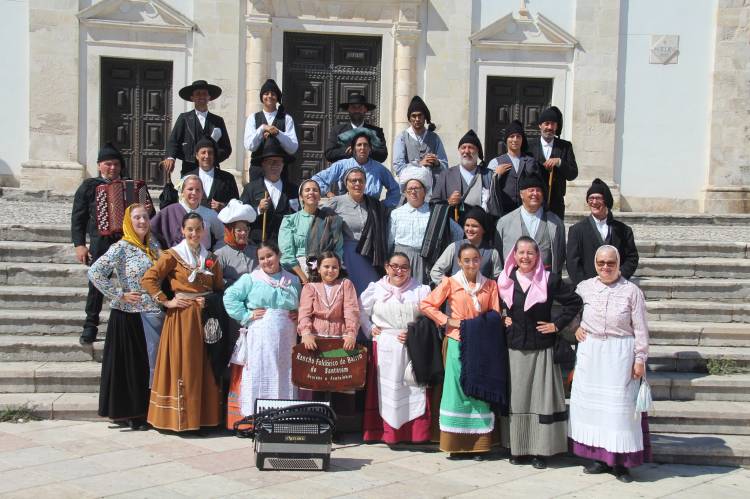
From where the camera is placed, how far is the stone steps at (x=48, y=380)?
8031 millimetres

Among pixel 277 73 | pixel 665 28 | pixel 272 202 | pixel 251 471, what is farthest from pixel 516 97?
pixel 251 471

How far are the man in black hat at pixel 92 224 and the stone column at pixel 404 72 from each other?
7.05 meters

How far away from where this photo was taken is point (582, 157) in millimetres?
15180

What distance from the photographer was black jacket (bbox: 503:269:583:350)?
6879 millimetres

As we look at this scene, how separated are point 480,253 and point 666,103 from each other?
9099 millimetres

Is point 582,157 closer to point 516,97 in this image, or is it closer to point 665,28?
point 516,97

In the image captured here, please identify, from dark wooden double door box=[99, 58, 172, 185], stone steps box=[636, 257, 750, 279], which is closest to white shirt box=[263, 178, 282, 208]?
stone steps box=[636, 257, 750, 279]

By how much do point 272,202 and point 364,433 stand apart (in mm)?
2312

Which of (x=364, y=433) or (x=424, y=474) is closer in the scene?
(x=424, y=474)

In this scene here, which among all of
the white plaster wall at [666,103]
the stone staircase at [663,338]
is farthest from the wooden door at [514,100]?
the stone staircase at [663,338]

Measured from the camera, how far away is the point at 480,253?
746 cm

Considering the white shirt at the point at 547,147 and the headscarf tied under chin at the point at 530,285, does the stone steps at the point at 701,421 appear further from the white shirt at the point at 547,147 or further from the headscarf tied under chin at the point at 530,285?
the white shirt at the point at 547,147

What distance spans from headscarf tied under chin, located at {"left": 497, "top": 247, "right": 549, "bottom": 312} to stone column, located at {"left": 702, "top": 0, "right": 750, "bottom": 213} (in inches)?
372

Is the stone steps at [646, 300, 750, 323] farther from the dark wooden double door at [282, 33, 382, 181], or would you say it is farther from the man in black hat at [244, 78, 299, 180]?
the dark wooden double door at [282, 33, 382, 181]
